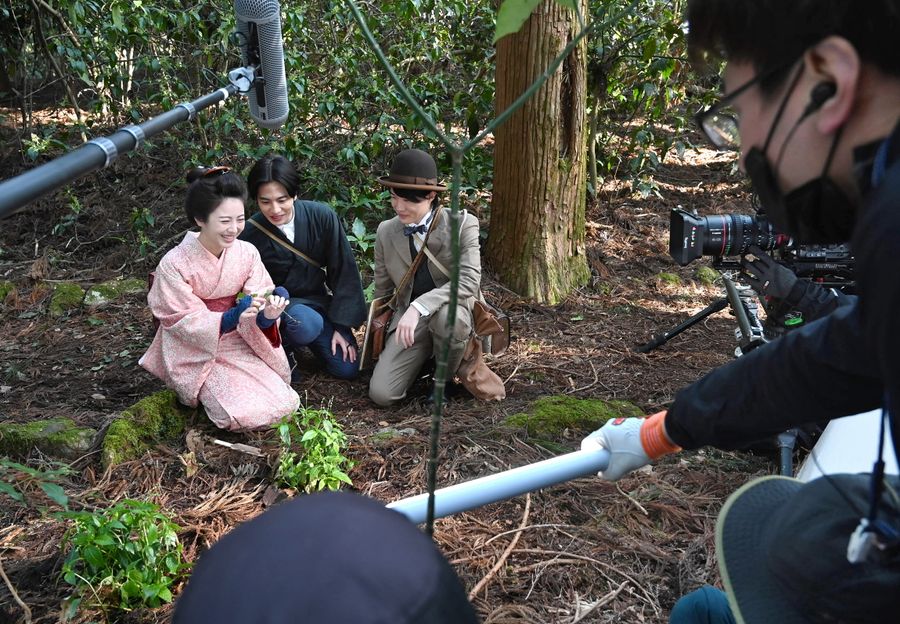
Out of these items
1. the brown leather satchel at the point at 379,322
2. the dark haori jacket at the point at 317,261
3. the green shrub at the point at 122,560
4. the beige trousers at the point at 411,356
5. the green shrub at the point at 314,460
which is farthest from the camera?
the dark haori jacket at the point at 317,261

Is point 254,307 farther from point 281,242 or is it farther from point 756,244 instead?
point 756,244

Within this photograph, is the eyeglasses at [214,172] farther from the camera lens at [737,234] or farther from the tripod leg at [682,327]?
the tripod leg at [682,327]

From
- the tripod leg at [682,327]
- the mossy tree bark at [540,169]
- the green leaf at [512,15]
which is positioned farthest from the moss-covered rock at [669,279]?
the green leaf at [512,15]

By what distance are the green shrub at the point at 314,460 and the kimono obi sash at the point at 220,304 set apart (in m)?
0.89

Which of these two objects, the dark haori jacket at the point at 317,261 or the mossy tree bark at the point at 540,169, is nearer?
the dark haori jacket at the point at 317,261

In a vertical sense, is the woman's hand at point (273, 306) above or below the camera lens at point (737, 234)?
below

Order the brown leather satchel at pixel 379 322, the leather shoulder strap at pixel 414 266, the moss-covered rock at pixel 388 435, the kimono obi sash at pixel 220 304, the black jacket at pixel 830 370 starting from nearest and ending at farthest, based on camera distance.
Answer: the black jacket at pixel 830 370
the moss-covered rock at pixel 388 435
the kimono obi sash at pixel 220 304
the leather shoulder strap at pixel 414 266
the brown leather satchel at pixel 379 322

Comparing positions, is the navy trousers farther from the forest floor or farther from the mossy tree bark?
the mossy tree bark

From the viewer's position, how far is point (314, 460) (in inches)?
120

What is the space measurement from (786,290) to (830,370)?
215 cm

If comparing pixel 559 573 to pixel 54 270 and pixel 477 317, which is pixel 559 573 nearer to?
pixel 477 317

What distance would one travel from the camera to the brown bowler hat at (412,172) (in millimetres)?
3930

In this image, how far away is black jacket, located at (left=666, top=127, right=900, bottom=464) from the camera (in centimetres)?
77

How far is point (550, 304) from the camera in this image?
17.1ft
